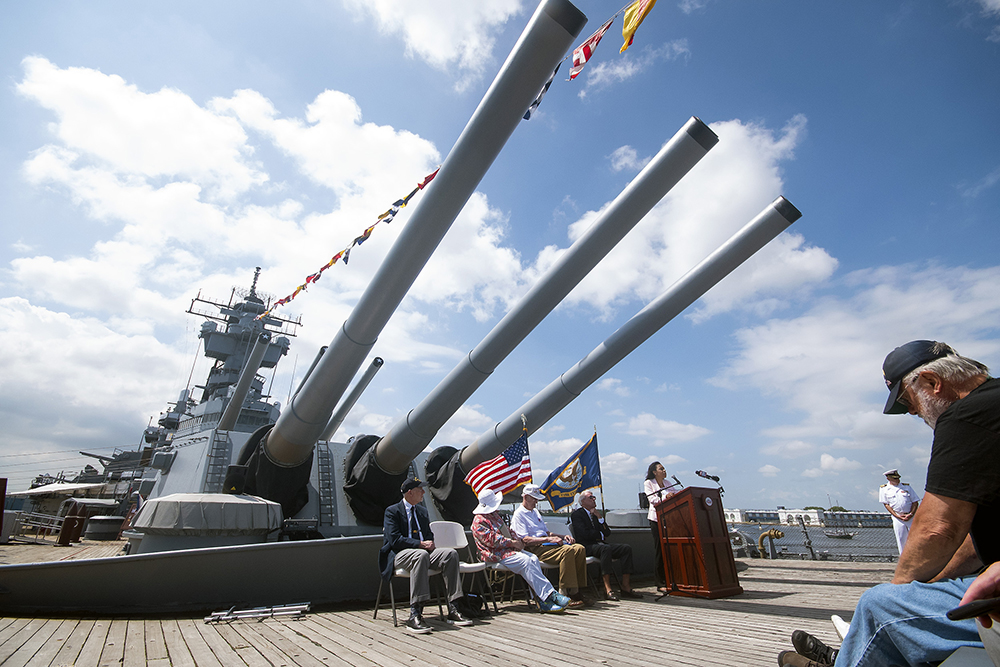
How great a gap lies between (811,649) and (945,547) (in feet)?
2.97

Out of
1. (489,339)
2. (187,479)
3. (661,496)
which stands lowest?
(661,496)

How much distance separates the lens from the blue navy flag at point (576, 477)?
6.78 metres

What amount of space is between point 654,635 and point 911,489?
13.6 ft

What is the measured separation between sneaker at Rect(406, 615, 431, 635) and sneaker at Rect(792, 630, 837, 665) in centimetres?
242

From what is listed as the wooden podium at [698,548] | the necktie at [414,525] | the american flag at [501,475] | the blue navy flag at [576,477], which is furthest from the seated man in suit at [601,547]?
the necktie at [414,525]

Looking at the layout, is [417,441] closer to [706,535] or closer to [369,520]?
[369,520]

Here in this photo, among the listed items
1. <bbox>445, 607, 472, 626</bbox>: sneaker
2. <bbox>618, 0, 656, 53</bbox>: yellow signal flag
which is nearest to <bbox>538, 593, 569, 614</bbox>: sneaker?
<bbox>445, 607, 472, 626</bbox>: sneaker

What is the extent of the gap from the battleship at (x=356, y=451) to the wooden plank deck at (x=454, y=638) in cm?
33

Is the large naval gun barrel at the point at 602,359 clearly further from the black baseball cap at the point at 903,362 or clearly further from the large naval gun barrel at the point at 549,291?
the black baseball cap at the point at 903,362

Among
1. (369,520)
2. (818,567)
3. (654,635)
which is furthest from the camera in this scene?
(369,520)

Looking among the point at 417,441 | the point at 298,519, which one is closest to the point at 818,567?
the point at 417,441

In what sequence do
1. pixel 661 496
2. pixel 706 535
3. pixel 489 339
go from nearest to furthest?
pixel 706 535
pixel 661 496
pixel 489 339

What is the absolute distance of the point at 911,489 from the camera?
17.6ft

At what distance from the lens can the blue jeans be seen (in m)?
0.99
